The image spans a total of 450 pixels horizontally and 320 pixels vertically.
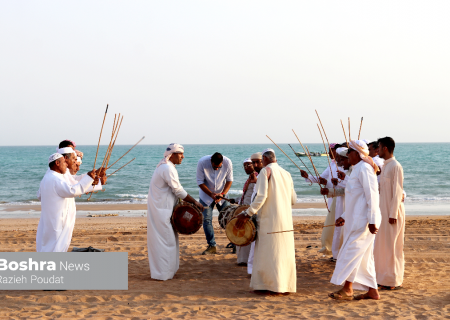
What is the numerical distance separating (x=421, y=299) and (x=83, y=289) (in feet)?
13.9

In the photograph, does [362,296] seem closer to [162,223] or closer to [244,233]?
[244,233]

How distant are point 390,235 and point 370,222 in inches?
34.5

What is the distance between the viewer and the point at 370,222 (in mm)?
5152

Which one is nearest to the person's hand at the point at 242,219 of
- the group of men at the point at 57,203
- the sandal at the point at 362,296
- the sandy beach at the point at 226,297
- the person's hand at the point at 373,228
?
the sandy beach at the point at 226,297

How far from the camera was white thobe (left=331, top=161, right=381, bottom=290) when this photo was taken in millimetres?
5207

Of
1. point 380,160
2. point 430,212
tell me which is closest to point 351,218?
point 380,160

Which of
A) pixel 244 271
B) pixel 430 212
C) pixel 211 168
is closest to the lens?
pixel 244 271

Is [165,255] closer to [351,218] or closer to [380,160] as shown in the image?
[351,218]

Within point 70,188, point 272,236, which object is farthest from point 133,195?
point 272,236

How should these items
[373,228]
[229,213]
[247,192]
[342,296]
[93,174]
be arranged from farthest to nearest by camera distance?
[247,192] < [229,213] < [93,174] < [342,296] < [373,228]

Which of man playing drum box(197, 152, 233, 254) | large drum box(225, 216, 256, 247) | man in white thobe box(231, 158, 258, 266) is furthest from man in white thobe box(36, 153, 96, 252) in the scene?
man playing drum box(197, 152, 233, 254)

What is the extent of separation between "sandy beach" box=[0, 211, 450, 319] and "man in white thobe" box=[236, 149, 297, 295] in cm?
19

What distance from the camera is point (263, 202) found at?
18.2 feet

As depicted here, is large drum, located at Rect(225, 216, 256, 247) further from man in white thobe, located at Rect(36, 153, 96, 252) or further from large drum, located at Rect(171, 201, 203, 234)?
man in white thobe, located at Rect(36, 153, 96, 252)
